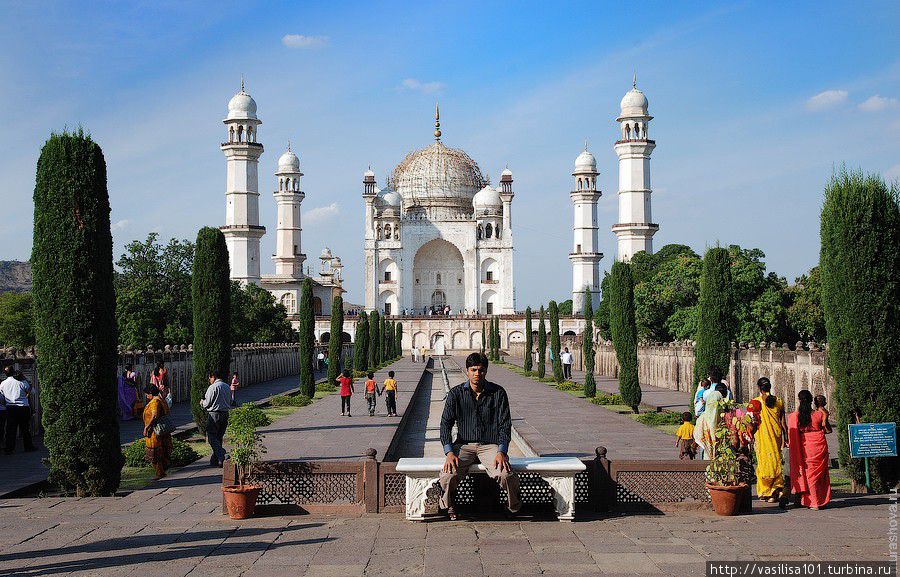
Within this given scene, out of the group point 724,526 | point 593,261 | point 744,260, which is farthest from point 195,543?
point 593,261

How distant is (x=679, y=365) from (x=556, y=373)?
13.2 feet

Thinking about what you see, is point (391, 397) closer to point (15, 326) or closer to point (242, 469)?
point (242, 469)

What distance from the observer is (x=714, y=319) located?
1381cm

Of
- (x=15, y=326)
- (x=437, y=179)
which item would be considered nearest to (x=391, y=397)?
(x=15, y=326)

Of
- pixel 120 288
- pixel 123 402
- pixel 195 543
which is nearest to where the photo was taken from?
pixel 195 543

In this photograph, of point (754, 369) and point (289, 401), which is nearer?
point (754, 369)

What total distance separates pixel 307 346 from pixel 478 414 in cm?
1455

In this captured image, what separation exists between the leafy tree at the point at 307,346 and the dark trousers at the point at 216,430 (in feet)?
31.8

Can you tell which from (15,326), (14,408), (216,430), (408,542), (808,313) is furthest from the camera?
(15,326)

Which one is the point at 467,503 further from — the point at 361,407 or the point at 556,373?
the point at 556,373

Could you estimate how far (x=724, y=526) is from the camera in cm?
612

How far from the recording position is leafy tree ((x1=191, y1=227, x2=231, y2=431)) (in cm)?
1235

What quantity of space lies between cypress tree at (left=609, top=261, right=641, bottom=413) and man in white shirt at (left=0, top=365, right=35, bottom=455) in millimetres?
9315

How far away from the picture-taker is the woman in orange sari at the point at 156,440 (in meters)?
8.89
